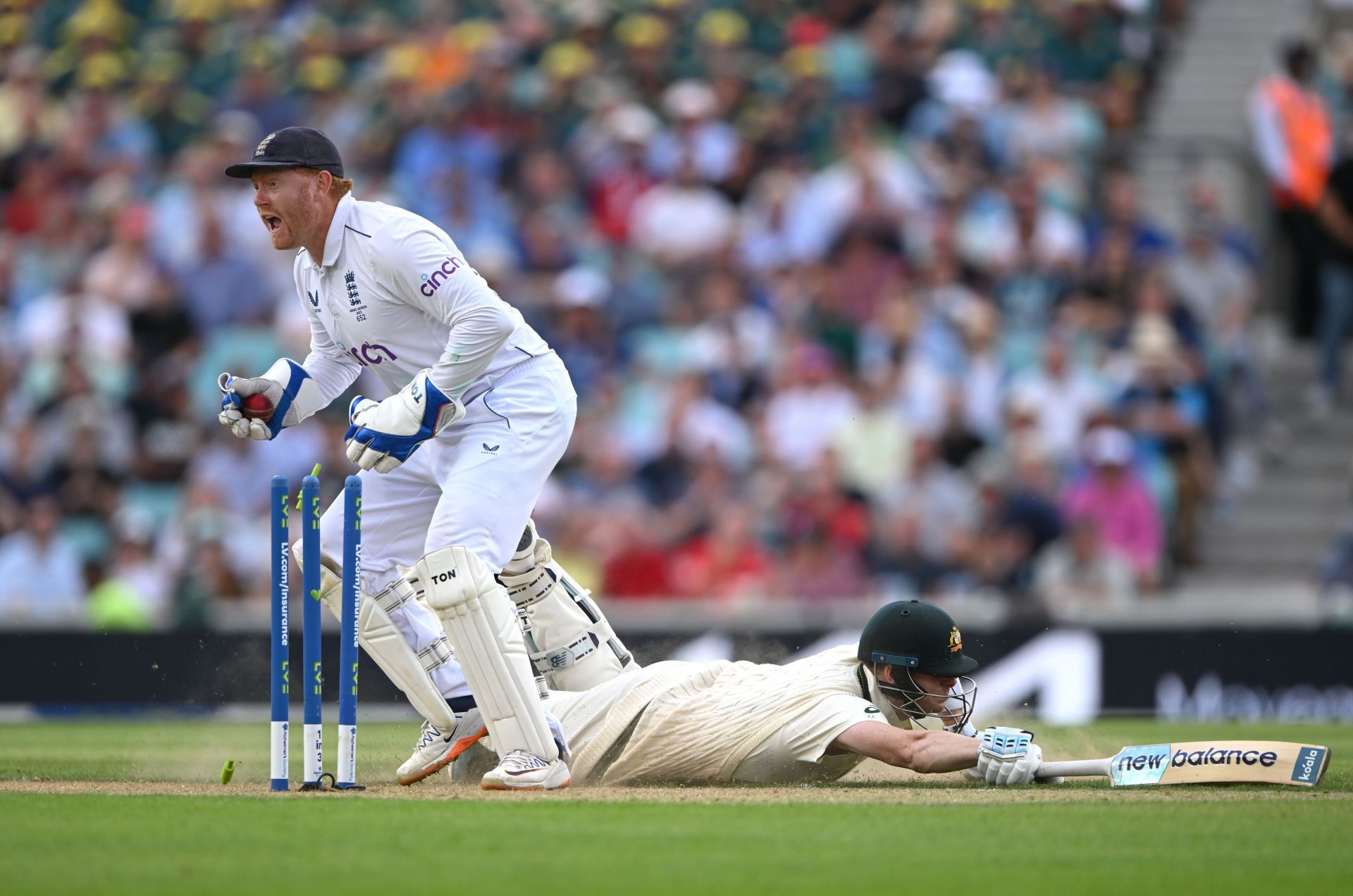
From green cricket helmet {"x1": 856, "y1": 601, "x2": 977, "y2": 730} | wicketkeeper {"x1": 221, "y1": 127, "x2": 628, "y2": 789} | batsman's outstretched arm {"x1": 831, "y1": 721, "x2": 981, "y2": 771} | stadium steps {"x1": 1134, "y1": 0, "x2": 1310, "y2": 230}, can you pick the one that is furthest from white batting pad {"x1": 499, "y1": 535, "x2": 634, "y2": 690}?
stadium steps {"x1": 1134, "y1": 0, "x2": 1310, "y2": 230}

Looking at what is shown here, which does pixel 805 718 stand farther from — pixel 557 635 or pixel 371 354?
pixel 371 354

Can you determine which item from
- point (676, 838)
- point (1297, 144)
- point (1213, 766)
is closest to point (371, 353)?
point (676, 838)

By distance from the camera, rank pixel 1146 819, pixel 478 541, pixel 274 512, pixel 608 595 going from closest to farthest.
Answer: pixel 1146 819
pixel 274 512
pixel 478 541
pixel 608 595

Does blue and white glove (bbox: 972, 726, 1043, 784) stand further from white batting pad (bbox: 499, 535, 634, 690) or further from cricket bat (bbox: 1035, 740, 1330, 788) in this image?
white batting pad (bbox: 499, 535, 634, 690)

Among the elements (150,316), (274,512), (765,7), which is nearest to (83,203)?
(150,316)

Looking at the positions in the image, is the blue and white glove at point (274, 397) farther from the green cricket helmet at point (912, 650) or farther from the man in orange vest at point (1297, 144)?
the man in orange vest at point (1297, 144)

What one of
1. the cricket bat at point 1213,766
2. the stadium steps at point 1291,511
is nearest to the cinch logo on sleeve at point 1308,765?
the cricket bat at point 1213,766

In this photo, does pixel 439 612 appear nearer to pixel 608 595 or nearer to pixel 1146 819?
pixel 1146 819
